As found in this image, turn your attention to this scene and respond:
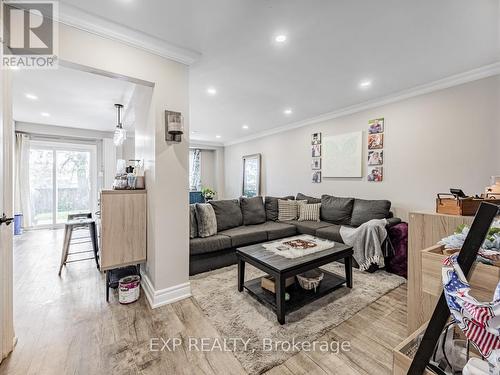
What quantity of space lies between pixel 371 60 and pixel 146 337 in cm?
345

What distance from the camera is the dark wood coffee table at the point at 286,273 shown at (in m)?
1.84

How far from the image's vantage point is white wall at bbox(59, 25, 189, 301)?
2.02 metres

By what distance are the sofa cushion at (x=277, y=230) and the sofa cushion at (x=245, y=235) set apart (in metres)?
0.09

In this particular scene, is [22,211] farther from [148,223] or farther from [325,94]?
[325,94]

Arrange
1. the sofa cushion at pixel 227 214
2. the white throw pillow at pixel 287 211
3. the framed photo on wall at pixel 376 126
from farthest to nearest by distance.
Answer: the white throw pillow at pixel 287 211 < the framed photo on wall at pixel 376 126 < the sofa cushion at pixel 227 214

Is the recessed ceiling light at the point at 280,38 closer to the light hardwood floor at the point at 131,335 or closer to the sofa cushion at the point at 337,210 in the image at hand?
the light hardwood floor at the point at 131,335

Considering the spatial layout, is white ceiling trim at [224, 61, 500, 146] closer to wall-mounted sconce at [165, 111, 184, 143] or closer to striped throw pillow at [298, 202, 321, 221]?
striped throw pillow at [298, 202, 321, 221]

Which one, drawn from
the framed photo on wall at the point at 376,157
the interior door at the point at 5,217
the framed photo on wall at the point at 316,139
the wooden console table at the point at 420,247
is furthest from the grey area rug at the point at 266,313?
the framed photo on wall at the point at 316,139

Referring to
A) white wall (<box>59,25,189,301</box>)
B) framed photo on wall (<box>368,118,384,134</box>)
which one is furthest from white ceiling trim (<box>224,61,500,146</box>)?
white wall (<box>59,25,189,301</box>)

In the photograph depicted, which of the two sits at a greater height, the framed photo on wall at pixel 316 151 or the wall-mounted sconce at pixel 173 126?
the framed photo on wall at pixel 316 151

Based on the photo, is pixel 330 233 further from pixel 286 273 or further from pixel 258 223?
pixel 286 273

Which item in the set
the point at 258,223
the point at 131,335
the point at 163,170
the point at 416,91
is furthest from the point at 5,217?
the point at 416,91

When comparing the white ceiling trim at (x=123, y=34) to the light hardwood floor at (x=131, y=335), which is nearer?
the light hardwood floor at (x=131, y=335)

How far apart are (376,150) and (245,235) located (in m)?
2.61
